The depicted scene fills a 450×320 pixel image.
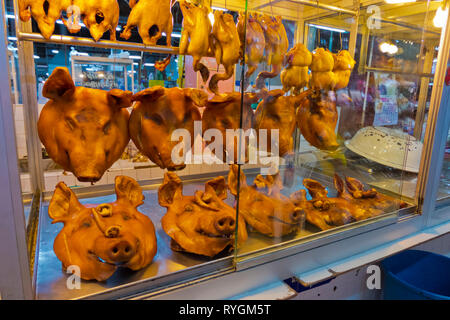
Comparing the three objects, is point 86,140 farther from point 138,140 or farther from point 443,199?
point 443,199

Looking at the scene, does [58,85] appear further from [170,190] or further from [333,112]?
[333,112]

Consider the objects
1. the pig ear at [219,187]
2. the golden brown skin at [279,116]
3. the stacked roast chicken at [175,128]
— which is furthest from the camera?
the pig ear at [219,187]

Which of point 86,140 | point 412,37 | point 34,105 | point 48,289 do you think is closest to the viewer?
point 48,289

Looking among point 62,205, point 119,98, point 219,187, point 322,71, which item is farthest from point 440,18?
point 62,205

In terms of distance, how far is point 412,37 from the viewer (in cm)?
172

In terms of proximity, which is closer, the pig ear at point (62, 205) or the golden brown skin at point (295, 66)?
the pig ear at point (62, 205)

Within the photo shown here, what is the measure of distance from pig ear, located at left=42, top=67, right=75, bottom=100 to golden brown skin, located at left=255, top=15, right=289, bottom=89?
70 centimetres

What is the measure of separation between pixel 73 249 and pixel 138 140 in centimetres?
45

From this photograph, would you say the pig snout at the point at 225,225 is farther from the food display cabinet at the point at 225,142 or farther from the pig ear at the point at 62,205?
the pig ear at the point at 62,205

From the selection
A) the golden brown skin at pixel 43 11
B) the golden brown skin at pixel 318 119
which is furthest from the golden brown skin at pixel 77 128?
the golden brown skin at pixel 318 119

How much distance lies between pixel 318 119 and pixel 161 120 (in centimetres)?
75

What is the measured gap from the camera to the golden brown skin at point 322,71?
1456 mm

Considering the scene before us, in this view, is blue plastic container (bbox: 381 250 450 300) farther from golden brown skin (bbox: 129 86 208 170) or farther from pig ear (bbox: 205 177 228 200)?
golden brown skin (bbox: 129 86 208 170)

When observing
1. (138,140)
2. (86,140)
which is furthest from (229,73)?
(86,140)
